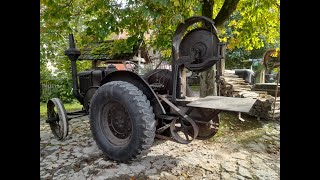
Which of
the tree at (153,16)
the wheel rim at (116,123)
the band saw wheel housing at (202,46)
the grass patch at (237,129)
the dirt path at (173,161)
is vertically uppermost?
the tree at (153,16)

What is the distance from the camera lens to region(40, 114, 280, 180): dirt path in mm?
3188

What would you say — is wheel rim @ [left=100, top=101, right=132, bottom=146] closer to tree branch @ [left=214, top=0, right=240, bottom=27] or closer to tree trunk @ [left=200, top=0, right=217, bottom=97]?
tree trunk @ [left=200, top=0, right=217, bottom=97]

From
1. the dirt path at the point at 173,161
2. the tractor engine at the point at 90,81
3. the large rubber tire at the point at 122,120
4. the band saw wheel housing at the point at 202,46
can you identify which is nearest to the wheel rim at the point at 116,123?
the large rubber tire at the point at 122,120

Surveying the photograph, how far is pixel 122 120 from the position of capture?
3.57 meters

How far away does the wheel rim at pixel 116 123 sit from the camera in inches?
139

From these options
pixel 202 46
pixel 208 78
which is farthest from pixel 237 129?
pixel 202 46

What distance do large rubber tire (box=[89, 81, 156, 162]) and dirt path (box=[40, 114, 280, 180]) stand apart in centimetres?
25

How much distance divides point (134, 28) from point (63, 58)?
11663 millimetres

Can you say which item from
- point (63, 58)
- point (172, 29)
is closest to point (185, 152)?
point (172, 29)

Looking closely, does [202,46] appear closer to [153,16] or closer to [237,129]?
[153,16]

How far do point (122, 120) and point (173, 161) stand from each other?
1.07 metres

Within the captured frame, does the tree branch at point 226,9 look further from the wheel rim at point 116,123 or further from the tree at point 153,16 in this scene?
the wheel rim at point 116,123

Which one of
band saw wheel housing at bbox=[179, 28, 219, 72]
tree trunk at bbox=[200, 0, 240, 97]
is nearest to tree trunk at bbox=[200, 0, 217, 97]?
tree trunk at bbox=[200, 0, 240, 97]
